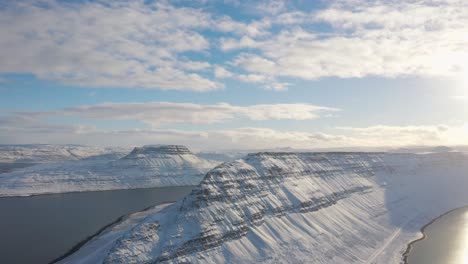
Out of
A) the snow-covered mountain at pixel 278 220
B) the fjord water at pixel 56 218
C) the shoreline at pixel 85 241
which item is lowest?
the fjord water at pixel 56 218

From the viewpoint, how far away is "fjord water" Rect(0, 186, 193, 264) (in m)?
76.4

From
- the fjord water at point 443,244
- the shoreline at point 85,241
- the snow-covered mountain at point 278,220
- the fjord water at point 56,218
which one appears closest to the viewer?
the snow-covered mountain at point 278,220

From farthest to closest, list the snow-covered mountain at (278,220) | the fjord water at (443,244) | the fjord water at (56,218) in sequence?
the fjord water at (56,218) → the fjord water at (443,244) → the snow-covered mountain at (278,220)

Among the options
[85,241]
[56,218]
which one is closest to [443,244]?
[85,241]

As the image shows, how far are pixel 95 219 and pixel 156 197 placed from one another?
53.0 meters

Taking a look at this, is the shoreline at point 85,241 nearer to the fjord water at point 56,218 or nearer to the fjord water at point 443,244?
the fjord water at point 56,218

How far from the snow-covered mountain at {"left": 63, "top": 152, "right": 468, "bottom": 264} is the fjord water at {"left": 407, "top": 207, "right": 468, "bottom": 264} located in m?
3.44

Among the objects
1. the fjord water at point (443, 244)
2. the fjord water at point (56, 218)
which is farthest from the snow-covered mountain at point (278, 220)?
the fjord water at point (56, 218)

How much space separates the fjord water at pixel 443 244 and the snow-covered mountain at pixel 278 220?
344 centimetres

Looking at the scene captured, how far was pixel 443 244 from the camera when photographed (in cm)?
8506

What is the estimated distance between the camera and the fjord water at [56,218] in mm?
76438

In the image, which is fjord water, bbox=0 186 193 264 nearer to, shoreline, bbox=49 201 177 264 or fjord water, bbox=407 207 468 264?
shoreline, bbox=49 201 177 264

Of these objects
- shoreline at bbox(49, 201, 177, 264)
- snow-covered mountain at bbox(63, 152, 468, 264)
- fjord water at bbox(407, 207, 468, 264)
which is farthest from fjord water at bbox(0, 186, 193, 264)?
fjord water at bbox(407, 207, 468, 264)

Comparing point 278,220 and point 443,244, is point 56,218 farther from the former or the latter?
point 443,244
